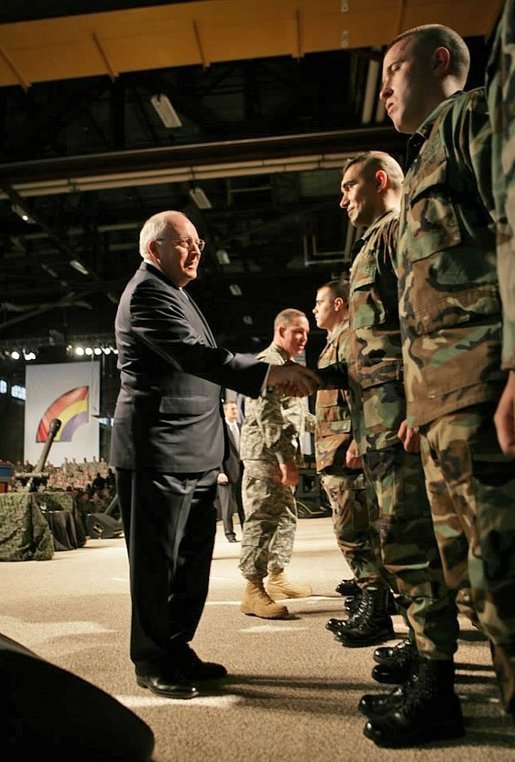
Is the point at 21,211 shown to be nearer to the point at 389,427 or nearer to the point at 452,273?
the point at 389,427

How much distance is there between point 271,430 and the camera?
2.84 meters

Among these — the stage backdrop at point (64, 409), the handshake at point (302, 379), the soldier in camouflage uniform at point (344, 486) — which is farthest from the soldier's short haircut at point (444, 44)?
the stage backdrop at point (64, 409)

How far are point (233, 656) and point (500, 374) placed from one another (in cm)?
150

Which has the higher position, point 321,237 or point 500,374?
point 321,237

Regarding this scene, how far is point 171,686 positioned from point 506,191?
1490 millimetres

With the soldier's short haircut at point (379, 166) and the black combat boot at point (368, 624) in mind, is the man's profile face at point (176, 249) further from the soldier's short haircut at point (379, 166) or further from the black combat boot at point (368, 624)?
the black combat boot at point (368, 624)

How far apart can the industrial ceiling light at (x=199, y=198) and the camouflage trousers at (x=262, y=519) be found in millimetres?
5481

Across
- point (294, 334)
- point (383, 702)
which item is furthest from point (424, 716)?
point (294, 334)

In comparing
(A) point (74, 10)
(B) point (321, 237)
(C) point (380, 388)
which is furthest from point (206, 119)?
(C) point (380, 388)

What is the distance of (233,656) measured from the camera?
6.60 feet

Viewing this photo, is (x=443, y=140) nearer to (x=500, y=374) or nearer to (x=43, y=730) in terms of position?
(x=500, y=374)

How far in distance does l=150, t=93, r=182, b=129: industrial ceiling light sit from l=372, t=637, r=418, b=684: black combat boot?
5.20 m

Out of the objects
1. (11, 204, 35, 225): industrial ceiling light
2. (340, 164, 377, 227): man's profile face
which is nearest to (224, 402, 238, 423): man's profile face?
(11, 204, 35, 225): industrial ceiling light

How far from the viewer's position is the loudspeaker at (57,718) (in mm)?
886
